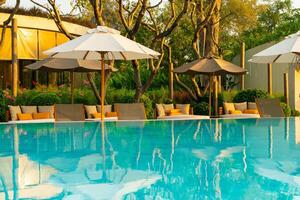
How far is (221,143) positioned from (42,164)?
12.4ft

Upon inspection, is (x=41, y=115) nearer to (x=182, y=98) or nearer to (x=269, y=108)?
(x=182, y=98)

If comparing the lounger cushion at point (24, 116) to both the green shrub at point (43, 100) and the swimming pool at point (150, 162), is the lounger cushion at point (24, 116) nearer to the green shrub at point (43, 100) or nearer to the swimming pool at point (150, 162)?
the green shrub at point (43, 100)

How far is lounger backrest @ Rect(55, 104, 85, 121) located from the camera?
13977mm

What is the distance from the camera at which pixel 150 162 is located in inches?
292

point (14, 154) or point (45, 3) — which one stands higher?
point (45, 3)

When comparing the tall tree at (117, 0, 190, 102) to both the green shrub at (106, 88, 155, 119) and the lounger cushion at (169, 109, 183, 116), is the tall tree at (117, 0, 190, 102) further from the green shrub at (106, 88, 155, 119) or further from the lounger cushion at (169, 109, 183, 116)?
the lounger cushion at (169, 109, 183, 116)

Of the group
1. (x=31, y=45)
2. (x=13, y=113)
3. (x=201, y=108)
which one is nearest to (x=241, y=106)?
(x=201, y=108)

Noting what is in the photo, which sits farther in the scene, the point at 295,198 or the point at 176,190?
the point at 176,190

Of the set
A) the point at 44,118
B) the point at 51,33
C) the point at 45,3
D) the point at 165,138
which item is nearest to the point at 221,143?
the point at 165,138

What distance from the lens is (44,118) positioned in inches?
587

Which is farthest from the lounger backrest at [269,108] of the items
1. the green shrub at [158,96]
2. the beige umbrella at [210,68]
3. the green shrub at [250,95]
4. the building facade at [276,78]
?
the green shrub at [158,96]

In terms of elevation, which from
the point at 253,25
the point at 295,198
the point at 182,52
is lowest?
the point at 295,198

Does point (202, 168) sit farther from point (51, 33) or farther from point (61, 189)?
point (51, 33)

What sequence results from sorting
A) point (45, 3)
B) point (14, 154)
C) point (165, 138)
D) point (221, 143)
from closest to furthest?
point (14, 154)
point (221, 143)
point (165, 138)
point (45, 3)
